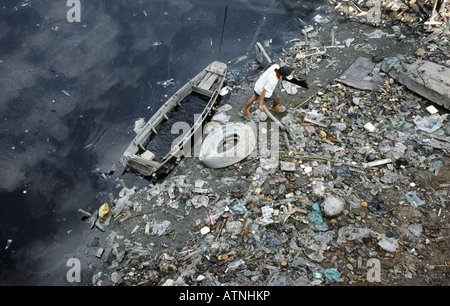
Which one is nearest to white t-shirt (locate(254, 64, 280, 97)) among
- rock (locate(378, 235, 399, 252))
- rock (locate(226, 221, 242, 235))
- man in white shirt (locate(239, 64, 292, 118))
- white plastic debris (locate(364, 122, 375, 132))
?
man in white shirt (locate(239, 64, 292, 118))

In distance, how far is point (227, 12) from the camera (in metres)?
13.7

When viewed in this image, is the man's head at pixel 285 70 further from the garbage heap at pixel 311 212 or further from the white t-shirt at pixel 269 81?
the garbage heap at pixel 311 212

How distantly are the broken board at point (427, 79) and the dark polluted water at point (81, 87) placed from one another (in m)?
4.91

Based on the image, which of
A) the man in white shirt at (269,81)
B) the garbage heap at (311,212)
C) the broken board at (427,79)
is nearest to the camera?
the garbage heap at (311,212)

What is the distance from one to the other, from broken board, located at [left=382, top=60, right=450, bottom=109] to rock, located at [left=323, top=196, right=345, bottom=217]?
511 cm

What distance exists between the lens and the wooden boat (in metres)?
8.42

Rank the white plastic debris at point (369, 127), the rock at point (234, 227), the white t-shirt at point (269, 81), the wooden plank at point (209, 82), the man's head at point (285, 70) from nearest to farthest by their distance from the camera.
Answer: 1. the rock at point (234, 227)
2. the man's head at point (285, 70)
3. the white t-shirt at point (269, 81)
4. the white plastic debris at point (369, 127)
5. the wooden plank at point (209, 82)

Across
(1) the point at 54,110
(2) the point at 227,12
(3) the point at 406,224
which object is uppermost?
(2) the point at 227,12

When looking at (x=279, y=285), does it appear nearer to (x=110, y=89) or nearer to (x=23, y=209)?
(x=23, y=209)

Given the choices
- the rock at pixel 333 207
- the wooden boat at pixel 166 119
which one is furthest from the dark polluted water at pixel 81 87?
the rock at pixel 333 207

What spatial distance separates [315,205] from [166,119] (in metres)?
5.60

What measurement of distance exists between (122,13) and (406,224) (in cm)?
1454

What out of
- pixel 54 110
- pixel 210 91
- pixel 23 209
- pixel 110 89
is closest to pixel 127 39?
pixel 110 89

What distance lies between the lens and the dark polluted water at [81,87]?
802cm
